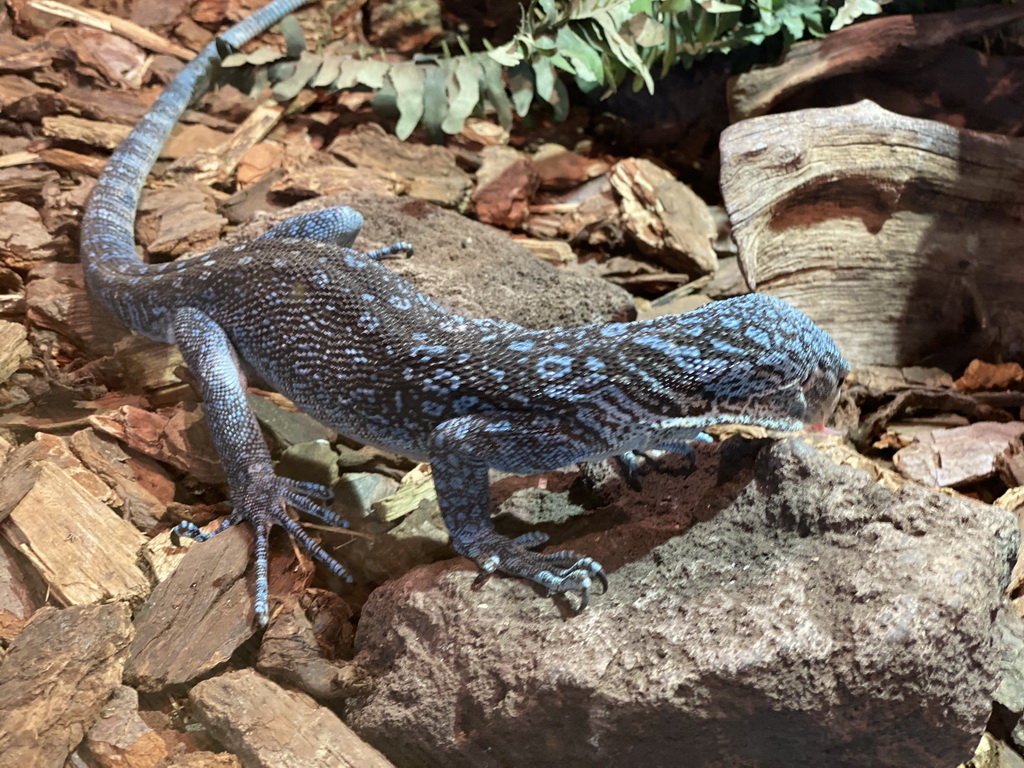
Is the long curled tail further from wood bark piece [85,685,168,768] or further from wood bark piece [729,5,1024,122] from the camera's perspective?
wood bark piece [729,5,1024,122]

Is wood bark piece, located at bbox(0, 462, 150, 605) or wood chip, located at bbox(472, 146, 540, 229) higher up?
wood chip, located at bbox(472, 146, 540, 229)

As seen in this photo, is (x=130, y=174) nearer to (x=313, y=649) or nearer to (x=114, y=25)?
(x=114, y=25)

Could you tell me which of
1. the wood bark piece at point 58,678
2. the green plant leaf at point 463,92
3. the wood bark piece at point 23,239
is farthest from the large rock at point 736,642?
the green plant leaf at point 463,92

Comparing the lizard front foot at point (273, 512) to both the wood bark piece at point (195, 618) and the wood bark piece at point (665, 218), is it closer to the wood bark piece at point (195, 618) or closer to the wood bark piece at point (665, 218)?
the wood bark piece at point (195, 618)

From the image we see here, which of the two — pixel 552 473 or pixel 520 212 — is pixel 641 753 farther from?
pixel 520 212

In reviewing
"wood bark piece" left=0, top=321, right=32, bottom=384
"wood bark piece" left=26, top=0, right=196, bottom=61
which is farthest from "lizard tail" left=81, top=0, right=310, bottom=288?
"wood bark piece" left=26, top=0, right=196, bottom=61

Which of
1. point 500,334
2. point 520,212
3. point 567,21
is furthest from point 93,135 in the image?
point 500,334
